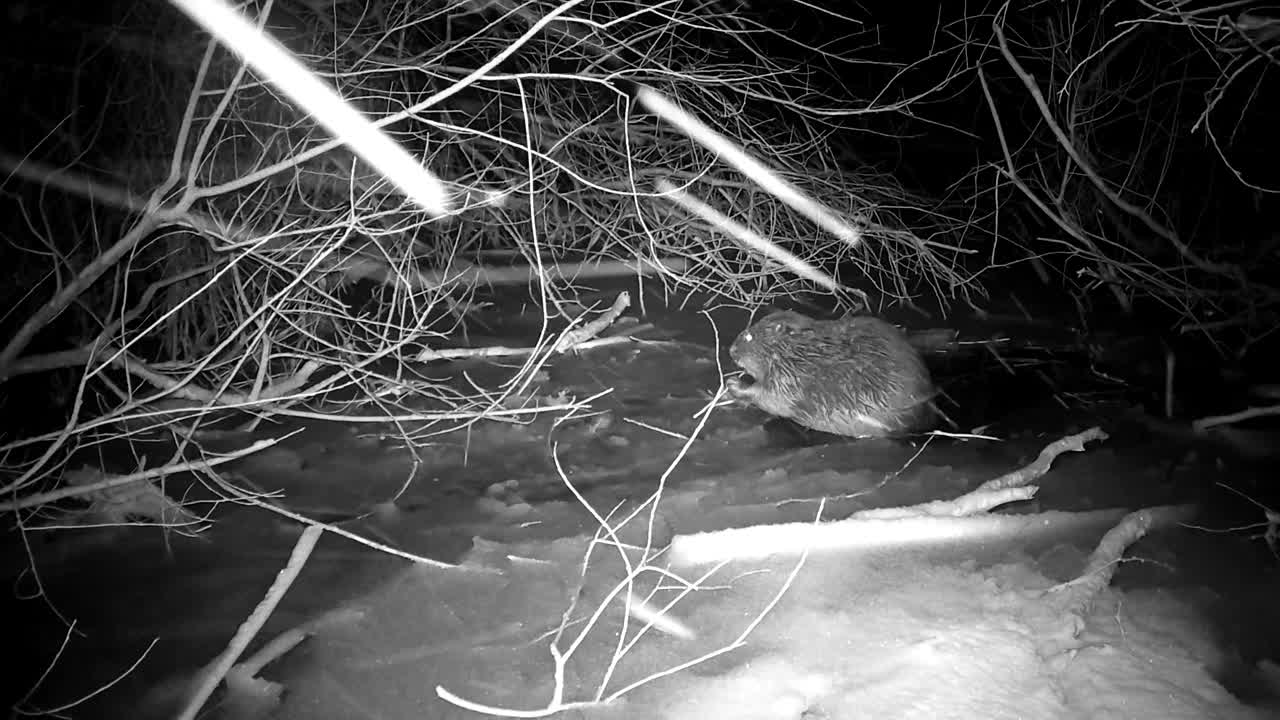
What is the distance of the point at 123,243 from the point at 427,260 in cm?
512

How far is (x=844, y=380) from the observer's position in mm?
4363

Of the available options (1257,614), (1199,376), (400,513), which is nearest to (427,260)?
(400,513)

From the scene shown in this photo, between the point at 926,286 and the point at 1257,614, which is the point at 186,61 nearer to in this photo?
the point at 1257,614

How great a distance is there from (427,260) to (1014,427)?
580 cm

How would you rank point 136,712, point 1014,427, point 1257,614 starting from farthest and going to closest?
point 1014,427 → point 1257,614 → point 136,712

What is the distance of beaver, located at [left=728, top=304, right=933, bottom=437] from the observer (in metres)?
4.24

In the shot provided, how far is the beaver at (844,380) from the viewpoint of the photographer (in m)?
4.24

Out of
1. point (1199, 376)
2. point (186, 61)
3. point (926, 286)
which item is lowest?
point (926, 286)

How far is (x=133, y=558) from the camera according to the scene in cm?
316

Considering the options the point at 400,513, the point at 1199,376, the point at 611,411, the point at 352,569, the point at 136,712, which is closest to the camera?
the point at 136,712

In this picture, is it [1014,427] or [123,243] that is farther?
[1014,427]

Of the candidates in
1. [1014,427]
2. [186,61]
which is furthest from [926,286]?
[186,61]

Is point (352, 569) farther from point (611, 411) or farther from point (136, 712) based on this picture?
point (611, 411)

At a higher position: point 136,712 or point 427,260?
point 136,712
